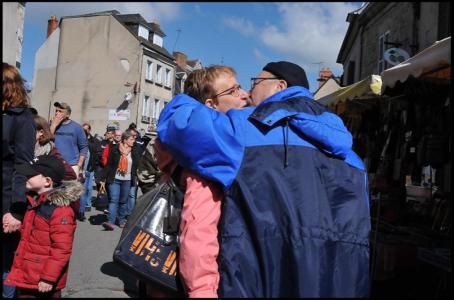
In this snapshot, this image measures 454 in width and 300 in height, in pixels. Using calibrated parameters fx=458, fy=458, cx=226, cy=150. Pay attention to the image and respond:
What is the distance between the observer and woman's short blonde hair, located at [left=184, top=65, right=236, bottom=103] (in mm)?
2211

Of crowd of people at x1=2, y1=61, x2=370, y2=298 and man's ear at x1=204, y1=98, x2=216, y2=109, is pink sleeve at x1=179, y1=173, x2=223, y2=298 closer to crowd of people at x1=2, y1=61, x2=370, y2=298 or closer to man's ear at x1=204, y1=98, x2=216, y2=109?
crowd of people at x1=2, y1=61, x2=370, y2=298

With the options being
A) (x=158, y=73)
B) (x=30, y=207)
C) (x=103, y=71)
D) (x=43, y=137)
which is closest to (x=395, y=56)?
(x=43, y=137)

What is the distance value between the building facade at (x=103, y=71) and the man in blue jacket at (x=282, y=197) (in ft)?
112

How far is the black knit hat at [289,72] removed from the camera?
1975mm

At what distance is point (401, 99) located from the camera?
6.36m

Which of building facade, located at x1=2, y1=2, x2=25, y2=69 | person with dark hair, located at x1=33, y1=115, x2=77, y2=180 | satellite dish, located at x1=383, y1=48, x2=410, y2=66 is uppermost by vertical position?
satellite dish, located at x1=383, y1=48, x2=410, y2=66

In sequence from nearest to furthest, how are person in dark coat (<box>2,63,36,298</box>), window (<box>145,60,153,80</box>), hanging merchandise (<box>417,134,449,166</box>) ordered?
1. person in dark coat (<box>2,63,36,298</box>)
2. hanging merchandise (<box>417,134,449,166</box>)
3. window (<box>145,60,153,80</box>)

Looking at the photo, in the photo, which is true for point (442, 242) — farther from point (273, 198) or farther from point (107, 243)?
point (107, 243)

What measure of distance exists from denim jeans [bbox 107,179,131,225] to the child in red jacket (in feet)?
16.6

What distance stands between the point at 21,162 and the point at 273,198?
1.98m

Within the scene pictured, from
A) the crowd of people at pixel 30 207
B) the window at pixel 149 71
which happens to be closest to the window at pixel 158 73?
the window at pixel 149 71

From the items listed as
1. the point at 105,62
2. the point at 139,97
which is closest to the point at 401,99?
the point at 139,97

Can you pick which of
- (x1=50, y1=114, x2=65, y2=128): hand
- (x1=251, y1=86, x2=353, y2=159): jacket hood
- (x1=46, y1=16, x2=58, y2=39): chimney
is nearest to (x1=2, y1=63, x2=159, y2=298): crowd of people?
(x1=251, y1=86, x2=353, y2=159): jacket hood

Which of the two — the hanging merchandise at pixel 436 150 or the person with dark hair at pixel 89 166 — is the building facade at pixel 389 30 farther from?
the person with dark hair at pixel 89 166
